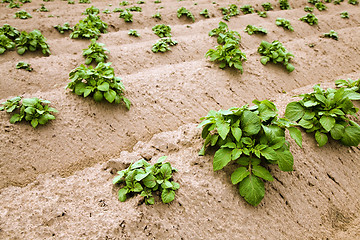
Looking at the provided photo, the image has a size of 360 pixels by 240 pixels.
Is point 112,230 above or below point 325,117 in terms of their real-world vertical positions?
below

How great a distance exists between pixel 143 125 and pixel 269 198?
7.51ft

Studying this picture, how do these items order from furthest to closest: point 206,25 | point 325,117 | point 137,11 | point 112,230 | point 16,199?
point 137,11 < point 206,25 < point 325,117 < point 16,199 < point 112,230

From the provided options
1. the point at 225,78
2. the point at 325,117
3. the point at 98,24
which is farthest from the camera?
the point at 98,24

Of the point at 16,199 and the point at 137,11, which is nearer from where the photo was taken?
the point at 16,199

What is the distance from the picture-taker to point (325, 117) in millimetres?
2850

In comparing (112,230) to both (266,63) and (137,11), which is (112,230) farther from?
(137,11)

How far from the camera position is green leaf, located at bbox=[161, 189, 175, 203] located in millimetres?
2227

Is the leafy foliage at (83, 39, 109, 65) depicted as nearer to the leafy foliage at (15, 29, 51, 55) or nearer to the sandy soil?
the sandy soil

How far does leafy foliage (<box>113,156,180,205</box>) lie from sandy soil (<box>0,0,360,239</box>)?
0.34ft

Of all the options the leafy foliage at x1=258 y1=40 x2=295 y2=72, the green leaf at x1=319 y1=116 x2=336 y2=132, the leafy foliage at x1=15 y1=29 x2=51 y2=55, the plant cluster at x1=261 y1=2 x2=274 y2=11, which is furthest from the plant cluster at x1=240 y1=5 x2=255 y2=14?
the green leaf at x1=319 y1=116 x2=336 y2=132

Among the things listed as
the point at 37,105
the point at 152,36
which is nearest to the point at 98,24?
the point at 152,36

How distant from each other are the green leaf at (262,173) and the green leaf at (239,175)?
8 cm

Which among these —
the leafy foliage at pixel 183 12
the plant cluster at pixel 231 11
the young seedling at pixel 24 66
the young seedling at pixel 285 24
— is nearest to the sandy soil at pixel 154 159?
the young seedling at pixel 24 66

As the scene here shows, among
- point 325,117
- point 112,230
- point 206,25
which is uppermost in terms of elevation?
point 325,117
